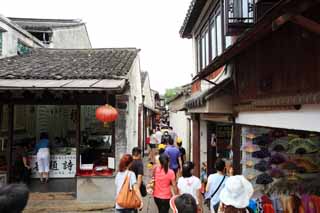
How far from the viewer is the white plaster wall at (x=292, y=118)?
3.51 m

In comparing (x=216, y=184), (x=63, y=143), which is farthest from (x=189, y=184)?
(x=63, y=143)

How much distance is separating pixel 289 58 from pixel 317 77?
0.78 m

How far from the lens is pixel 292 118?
13.5 ft

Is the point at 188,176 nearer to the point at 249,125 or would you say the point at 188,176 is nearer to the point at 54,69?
the point at 249,125

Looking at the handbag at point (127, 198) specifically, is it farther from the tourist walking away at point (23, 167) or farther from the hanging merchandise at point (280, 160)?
the tourist walking away at point (23, 167)

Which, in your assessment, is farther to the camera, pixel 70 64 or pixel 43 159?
pixel 70 64

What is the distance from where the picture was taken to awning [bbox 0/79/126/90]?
815 cm

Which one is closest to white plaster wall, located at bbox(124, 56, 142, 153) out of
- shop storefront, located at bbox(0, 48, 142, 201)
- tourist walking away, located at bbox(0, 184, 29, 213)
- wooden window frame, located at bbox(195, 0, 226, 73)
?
shop storefront, located at bbox(0, 48, 142, 201)

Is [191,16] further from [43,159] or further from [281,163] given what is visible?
[43,159]

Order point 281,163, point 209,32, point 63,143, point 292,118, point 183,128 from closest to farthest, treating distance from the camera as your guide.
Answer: point 292,118
point 281,163
point 209,32
point 63,143
point 183,128

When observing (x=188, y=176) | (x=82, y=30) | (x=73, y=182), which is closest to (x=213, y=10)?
(x=188, y=176)

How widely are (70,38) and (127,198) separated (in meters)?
18.5

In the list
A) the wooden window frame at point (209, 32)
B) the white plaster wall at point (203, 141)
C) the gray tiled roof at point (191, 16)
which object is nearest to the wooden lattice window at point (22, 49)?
the gray tiled roof at point (191, 16)

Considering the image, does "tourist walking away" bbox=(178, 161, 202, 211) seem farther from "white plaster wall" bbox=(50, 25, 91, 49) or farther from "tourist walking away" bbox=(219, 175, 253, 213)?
"white plaster wall" bbox=(50, 25, 91, 49)
